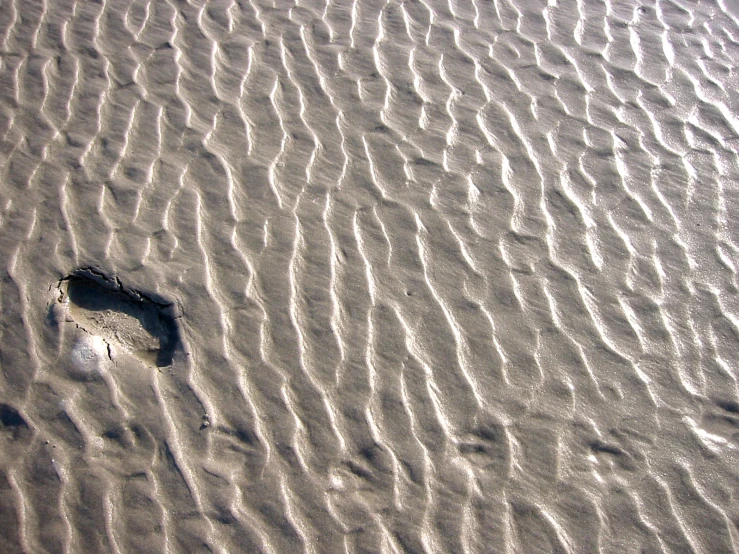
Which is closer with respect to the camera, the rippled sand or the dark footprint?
the rippled sand

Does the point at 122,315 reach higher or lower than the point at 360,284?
lower

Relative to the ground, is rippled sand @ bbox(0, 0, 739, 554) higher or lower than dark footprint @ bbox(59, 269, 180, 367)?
higher

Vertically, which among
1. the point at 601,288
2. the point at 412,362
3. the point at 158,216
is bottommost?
the point at 158,216

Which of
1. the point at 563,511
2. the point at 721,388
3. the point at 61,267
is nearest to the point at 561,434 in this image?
the point at 563,511

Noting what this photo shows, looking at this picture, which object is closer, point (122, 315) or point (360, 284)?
point (122, 315)

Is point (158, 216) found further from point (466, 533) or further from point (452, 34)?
point (452, 34)
